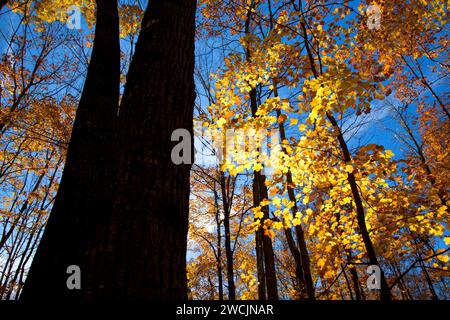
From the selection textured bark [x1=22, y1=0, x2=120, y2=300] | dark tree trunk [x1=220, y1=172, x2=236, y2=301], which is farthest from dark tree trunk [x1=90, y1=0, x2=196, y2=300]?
dark tree trunk [x1=220, y1=172, x2=236, y2=301]

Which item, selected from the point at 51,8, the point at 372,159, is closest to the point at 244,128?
the point at 372,159

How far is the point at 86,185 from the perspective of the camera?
2.04 m

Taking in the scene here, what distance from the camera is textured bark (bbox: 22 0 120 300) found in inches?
48.4

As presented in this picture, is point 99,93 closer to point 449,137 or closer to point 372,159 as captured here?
point 372,159

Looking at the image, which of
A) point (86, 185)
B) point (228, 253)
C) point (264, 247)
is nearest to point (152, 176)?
point (86, 185)

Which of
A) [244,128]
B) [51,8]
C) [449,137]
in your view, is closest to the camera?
[244,128]

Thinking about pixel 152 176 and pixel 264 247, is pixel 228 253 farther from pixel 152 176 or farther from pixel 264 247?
pixel 152 176

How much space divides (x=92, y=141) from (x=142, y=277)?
1642 mm

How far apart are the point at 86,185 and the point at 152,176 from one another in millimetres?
1096

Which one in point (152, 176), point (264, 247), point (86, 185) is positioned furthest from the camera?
point (264, 247)

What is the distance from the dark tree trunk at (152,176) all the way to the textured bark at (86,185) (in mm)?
122

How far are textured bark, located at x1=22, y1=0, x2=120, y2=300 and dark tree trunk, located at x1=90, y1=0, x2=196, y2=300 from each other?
0.12 metres

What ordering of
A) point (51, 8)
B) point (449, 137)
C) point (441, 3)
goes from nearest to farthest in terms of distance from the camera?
point (51, 8)
point (441, 3)
point (449, 137)
